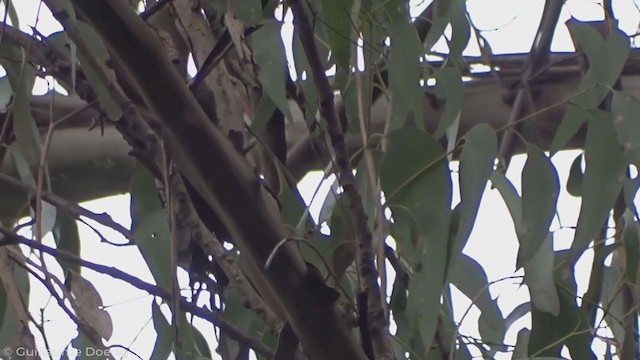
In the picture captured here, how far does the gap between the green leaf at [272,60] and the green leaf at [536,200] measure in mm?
168

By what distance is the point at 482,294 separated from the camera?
791mm

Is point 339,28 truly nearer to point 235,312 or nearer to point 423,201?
point 423,201

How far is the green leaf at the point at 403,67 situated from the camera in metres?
0.71

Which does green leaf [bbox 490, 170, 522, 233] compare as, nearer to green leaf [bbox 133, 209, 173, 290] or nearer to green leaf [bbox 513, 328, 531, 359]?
green leaf [bbox 513, 328, 531, 359]

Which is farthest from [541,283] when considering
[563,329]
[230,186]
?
[230,186]

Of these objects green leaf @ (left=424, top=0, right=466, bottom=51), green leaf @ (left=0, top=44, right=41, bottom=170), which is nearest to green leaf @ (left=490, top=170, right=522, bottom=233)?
green leaf @ (left=424, top=0, right=466, bottom=51)

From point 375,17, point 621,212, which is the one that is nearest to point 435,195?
point 375,17

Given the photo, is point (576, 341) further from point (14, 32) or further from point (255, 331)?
point (14, 32)

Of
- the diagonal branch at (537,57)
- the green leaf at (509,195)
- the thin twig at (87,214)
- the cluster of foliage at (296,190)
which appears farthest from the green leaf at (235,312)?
the diagonal branch at (537,57)

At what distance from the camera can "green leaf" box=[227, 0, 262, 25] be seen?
27.2 inches

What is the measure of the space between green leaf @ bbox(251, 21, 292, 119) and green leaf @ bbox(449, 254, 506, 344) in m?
0.22

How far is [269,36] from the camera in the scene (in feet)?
2.29

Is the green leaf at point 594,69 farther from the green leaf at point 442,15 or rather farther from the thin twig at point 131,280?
the thin twig at point 131,280

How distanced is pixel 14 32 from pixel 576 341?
0.46 meters
